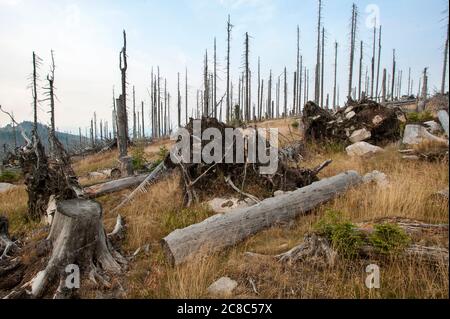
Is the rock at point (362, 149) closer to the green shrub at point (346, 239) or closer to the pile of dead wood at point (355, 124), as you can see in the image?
the pile of dead wood at point (355, 124)

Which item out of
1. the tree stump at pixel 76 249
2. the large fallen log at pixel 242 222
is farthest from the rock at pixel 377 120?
the tree stump at pixel 76 249

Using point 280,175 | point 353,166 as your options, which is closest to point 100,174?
point 280,175

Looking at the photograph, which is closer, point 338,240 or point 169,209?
point 338,240

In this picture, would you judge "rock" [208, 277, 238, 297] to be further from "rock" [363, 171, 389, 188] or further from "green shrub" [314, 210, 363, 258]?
"rock" [363, 171, 389, 188]

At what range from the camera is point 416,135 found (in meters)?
9.53

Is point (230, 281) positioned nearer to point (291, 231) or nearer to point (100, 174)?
point (291, 231)

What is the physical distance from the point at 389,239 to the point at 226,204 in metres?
3.62

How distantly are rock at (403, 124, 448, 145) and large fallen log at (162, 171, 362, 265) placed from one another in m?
3.67

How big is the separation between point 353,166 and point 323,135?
3.88 metres

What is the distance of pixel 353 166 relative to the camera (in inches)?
340

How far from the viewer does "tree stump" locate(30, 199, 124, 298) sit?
401 cm

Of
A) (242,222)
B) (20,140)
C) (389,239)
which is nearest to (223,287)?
(242,222)

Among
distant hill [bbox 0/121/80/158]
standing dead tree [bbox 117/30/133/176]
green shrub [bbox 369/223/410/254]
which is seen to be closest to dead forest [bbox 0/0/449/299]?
green shrub [bbox 369/223/410/254]
